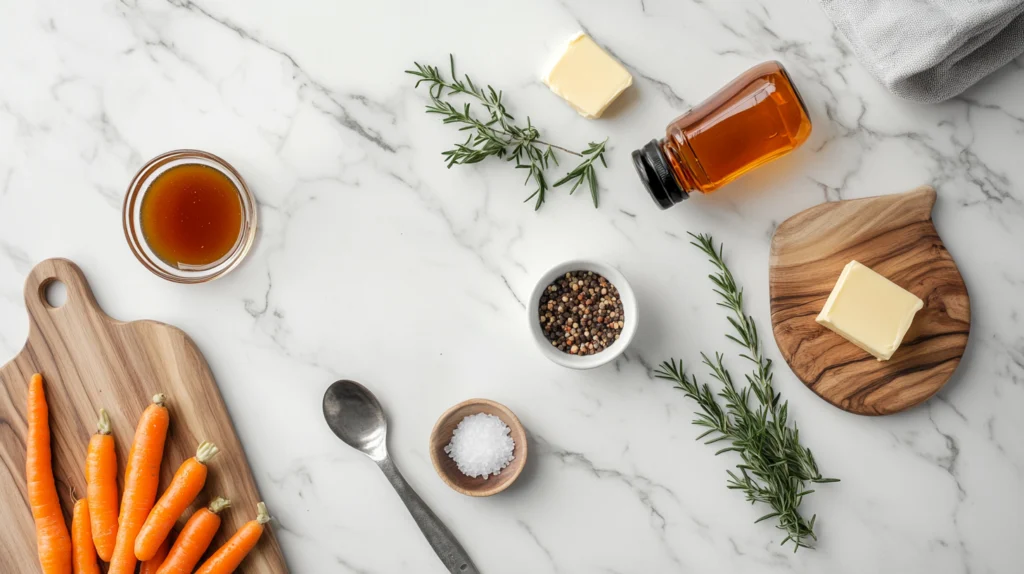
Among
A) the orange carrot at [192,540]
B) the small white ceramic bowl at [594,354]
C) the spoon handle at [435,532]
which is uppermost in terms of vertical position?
the orange carrot at [192,540]

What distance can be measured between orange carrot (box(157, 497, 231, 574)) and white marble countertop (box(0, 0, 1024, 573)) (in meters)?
0.11

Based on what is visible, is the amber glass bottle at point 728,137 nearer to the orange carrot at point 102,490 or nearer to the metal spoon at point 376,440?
the metal spoon at point 376,440

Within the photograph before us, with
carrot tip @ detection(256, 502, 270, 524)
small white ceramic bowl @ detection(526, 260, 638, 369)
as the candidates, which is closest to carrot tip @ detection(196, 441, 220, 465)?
carrot tip @ detection(256, 502, 270, 524)

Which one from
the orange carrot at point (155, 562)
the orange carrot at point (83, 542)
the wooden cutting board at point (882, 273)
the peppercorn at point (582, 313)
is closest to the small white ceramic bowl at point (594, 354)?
the peppercorn at point (582, 313)

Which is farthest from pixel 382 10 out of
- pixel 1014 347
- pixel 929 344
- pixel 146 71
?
pixel 1014 347

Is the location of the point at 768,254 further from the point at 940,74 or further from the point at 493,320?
the point at 493,320

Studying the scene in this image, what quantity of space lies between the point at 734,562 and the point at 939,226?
0.75 metres

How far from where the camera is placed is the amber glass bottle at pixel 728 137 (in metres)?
1.15

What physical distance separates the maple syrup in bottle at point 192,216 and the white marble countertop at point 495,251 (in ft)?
0.18

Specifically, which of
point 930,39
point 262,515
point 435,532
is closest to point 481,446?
point 435,532

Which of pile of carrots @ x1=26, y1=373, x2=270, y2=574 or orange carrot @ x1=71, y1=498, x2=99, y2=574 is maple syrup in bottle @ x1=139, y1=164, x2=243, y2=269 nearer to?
pile of carrots @ x1=26, y1=373, x2=270, y2=574

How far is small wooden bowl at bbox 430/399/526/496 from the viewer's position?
1.26 m

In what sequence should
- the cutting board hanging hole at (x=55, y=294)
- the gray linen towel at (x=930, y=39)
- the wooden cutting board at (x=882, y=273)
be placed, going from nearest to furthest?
the gray linen towel at (x=930, y=39), the wooden cutting board at (x=882, y=273), the cutting board hanging hole at (x=55, y=294)

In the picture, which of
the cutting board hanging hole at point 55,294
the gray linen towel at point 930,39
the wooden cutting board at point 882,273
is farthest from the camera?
the cutting board hanging hole at point 55,294
